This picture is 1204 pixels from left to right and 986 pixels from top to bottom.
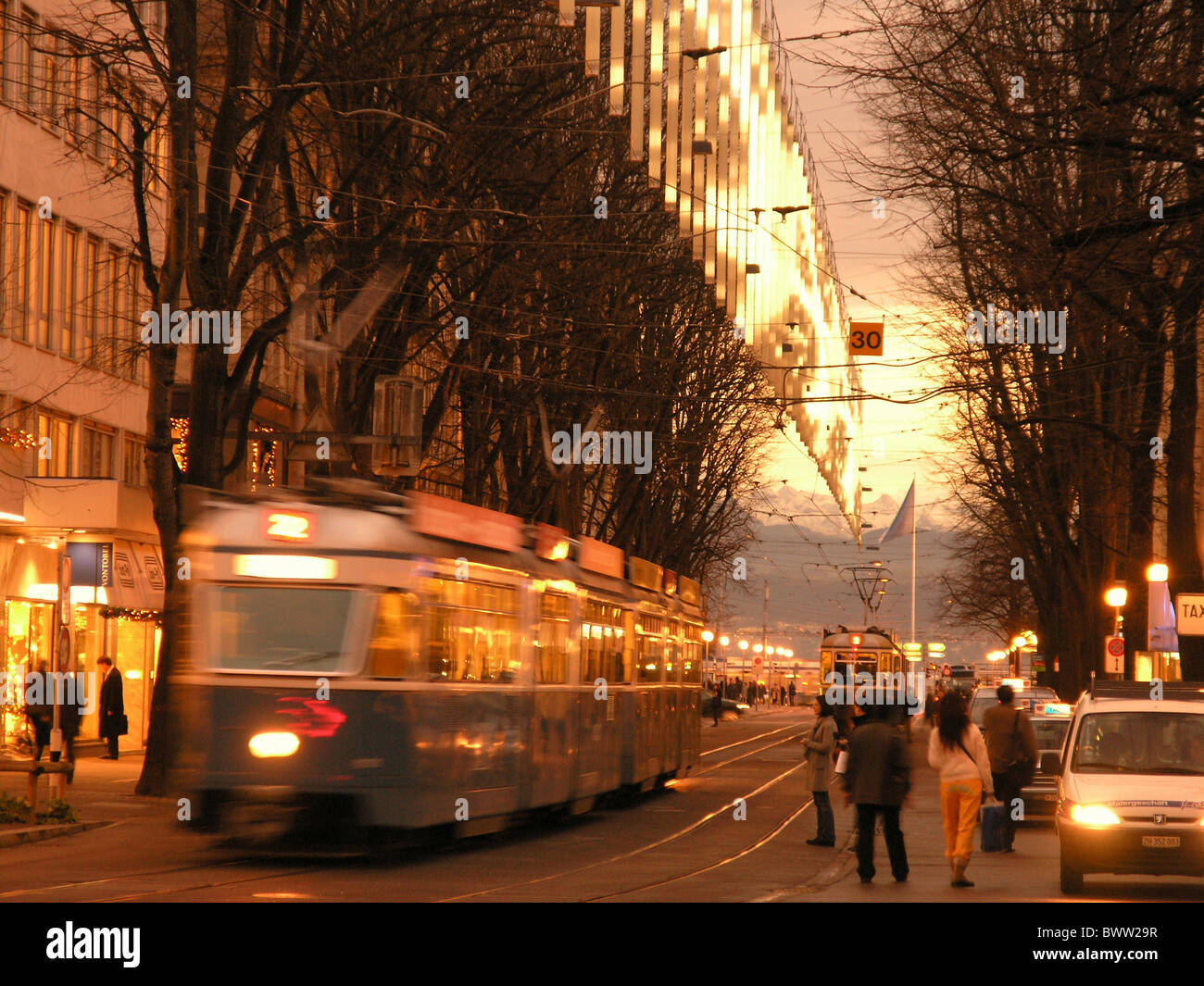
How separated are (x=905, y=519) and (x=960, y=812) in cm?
6159

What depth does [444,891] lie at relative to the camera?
14.4m

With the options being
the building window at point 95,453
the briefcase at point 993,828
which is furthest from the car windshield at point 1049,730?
→ the building window at point 95,453

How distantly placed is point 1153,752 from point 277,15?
17.4 meters

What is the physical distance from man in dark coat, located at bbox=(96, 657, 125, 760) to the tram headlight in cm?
1769

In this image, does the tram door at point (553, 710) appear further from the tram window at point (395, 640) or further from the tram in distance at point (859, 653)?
the tram in distance at point (859, 653)

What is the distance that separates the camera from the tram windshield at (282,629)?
16.6 m

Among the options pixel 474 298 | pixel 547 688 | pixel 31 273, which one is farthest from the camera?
pixel 31 273

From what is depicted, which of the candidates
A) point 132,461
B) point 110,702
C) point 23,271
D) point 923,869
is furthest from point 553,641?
point 132,461

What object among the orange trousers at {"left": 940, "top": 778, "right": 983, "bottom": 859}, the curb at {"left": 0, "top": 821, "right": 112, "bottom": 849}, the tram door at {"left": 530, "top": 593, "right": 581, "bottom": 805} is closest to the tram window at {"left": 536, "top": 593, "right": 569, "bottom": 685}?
the tram door at {"left": 530, "top": 593, "right": 581, "bottom": 805}

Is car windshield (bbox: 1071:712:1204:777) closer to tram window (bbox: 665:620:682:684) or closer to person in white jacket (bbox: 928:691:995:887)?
person in white jacket (bbox: 928:691:995:887)

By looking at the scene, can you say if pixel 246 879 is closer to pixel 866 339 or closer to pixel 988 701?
pixel 988 701

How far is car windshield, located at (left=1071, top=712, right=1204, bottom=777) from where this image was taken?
16.5 meters
